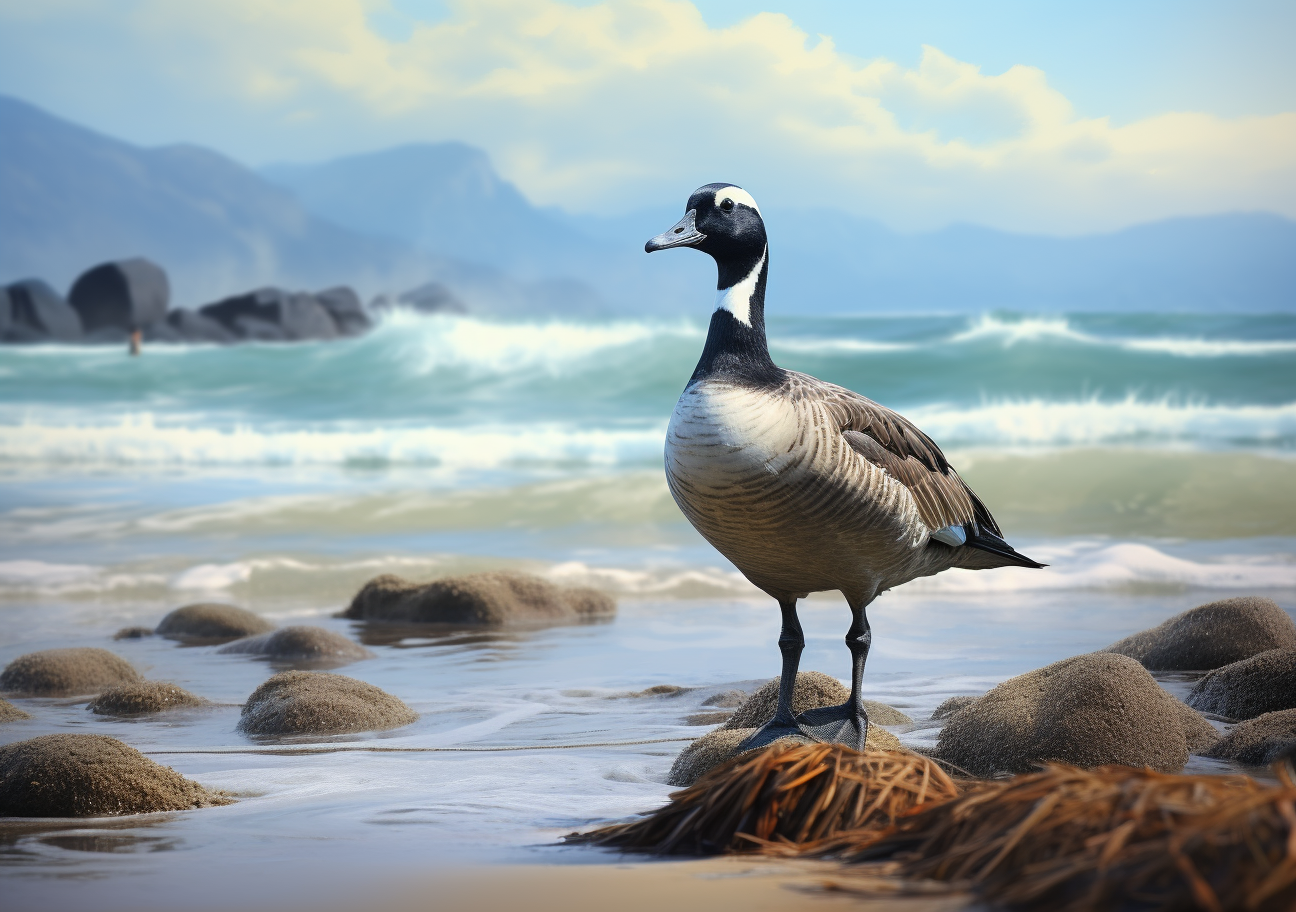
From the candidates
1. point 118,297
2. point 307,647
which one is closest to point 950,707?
point 307,647

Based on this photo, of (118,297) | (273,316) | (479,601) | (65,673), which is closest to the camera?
(65,673)

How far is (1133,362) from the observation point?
31.9 m

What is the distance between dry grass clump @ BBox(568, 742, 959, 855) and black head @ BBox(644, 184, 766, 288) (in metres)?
2.23

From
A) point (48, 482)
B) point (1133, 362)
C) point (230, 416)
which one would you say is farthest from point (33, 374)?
point (1133, 362)

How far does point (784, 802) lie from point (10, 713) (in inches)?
194

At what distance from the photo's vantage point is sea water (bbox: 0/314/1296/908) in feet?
14.0

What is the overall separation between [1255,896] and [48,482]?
22.1m

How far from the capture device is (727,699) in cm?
688

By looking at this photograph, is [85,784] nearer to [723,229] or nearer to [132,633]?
[723,229]

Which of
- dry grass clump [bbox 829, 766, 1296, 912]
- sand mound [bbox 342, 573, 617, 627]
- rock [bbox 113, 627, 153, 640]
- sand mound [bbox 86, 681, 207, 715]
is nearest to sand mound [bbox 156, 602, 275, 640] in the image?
rock [bbox 113, 627, 153, 640]

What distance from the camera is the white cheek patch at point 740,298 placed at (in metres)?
4.83

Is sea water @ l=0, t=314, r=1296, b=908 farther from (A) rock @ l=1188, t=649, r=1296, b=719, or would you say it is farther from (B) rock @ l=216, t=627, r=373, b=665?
(A) rock @ l=1188, t=649, r=1296, b=719

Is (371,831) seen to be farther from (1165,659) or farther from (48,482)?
(48,482)

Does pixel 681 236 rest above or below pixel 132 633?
above
